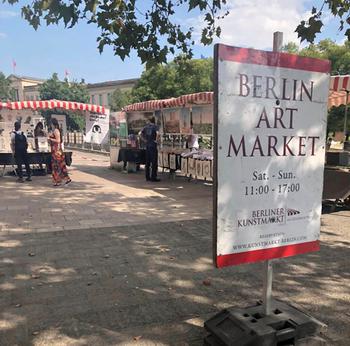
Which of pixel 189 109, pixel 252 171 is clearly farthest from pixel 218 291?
pixel 189 109

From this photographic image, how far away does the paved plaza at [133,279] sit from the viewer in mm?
3059

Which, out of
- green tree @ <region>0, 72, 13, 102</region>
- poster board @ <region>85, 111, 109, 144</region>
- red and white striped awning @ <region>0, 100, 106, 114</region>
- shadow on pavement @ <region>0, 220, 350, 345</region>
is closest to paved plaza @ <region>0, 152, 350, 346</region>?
shadow on pavement @ <region>0, 220, 350, 345</region>

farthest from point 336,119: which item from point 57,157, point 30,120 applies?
point 57,157

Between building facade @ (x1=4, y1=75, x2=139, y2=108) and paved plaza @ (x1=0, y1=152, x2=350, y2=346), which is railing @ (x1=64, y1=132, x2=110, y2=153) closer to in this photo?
paved plaza @ (x1=0, y1=152, x2=350, y2=346)

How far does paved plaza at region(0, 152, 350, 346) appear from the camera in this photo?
3.06 metres

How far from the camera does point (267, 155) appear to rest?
8.14ft

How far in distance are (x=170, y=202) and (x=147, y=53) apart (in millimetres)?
3748

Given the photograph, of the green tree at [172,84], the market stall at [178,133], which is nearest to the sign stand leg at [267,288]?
the market stall at [178,133]

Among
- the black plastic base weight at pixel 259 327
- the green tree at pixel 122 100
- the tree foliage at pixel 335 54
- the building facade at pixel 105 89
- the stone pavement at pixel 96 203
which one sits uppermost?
the building facade at pixel 105 89

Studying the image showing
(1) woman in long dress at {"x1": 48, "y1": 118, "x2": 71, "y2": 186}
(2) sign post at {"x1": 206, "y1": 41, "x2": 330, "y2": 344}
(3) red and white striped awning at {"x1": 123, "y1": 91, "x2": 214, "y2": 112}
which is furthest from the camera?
(1) woman in long dress at {"x1": 48, "y1": 118, "x2": 71, "y2": 186}

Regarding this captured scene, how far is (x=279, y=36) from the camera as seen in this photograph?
2.51 m

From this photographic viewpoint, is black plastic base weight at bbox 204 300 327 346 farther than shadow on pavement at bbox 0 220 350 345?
No

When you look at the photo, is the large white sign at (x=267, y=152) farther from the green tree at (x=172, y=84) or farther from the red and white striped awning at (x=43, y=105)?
the green tree at (x=172, y=84)

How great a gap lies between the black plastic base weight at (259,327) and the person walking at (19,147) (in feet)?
32.7
